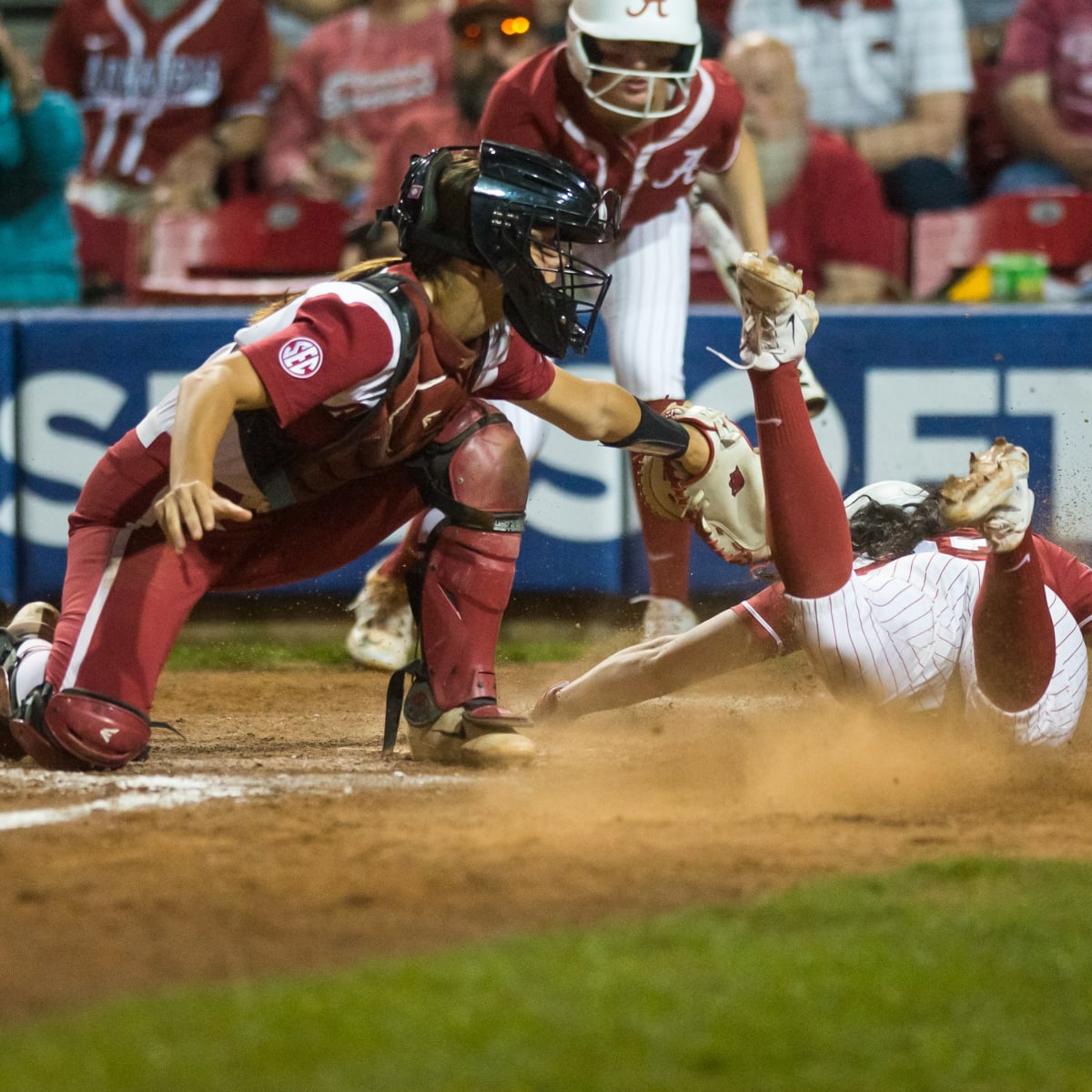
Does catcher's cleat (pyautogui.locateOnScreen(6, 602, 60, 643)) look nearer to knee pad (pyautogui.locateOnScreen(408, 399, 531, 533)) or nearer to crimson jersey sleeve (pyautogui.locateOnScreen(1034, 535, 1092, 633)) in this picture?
knee pad (pyautogui.locateOnScreen(408, 399, 531, 533))

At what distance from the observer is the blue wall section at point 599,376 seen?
6.46 meters

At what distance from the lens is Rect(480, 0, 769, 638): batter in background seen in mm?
5203

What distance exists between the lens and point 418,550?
13.8ft

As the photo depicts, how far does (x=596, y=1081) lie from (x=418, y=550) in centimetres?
217

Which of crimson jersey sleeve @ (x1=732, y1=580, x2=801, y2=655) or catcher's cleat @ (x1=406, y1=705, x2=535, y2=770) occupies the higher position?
crimson jersey sleeve @ (x1=732, y1=580, x2=801, y2=655)

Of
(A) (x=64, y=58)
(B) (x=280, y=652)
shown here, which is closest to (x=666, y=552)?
(B) (x=280, y=652)

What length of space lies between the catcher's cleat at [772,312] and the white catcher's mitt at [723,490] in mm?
391

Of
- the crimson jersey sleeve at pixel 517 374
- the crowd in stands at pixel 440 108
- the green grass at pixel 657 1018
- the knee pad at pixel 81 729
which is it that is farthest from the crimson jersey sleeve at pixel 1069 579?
the crowd in stands at pixel 440 108

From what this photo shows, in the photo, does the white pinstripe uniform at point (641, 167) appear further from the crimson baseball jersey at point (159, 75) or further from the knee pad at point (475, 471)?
the crimson baseball jersey at point (159, 75)

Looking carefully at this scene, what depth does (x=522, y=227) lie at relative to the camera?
370 cm

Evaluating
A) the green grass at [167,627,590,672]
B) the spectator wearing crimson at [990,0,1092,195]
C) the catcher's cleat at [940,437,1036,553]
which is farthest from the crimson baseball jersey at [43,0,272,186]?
the catcher's cleat at [940,437,1036,553]

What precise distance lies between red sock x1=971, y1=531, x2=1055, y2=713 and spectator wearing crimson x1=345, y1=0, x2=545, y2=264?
4.26 metres

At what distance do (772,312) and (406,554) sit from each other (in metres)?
1.34

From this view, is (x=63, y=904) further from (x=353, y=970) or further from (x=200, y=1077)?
(x=200, y=1077)
